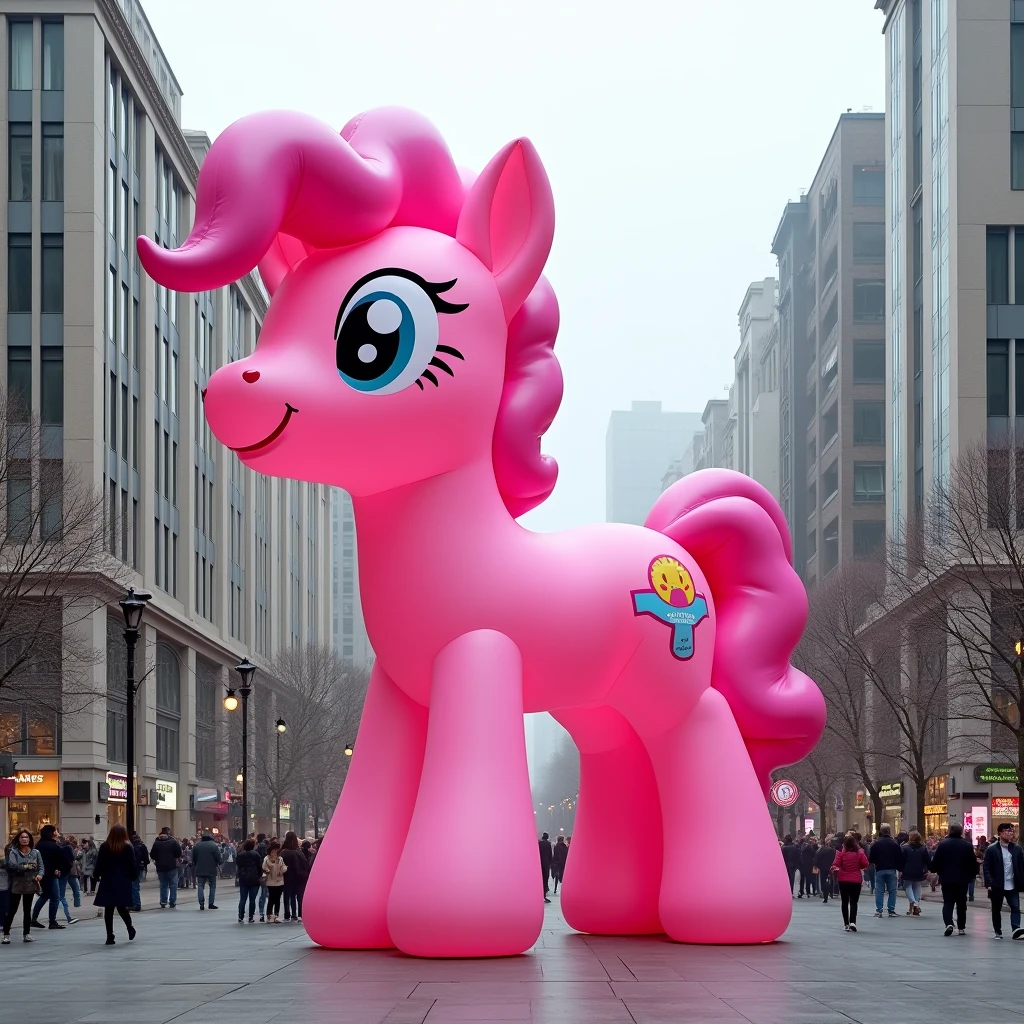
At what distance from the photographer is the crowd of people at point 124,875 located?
19.3 meters

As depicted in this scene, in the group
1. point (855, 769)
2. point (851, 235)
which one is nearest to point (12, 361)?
point (855, 769)

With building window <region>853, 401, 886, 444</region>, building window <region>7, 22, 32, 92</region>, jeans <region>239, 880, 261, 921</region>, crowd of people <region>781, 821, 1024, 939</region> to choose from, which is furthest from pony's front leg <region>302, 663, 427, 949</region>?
building window <region>853, 401, 886, 444</region>

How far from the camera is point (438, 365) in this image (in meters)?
14.6

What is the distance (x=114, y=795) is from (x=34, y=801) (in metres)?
2.63

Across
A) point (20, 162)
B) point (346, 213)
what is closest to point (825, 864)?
point (346, 213)

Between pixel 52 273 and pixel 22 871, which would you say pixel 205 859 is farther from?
pixel 52 273

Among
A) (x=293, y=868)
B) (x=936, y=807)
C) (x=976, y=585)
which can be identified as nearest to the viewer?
(x=293, y=868)

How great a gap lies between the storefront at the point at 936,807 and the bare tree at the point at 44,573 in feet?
91.1

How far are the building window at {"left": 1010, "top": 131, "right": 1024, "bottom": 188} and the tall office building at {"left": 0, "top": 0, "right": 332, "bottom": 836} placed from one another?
28554 mm

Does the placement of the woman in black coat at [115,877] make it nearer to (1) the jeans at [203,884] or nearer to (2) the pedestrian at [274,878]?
(2) the pedestrian at [274,878]

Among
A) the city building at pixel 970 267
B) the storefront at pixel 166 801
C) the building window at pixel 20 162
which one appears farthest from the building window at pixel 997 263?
the storefront at pixel 166 801

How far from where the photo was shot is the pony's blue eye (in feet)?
47.1

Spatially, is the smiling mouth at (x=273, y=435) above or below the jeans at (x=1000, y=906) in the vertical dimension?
above

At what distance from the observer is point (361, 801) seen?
1548 centimetres
